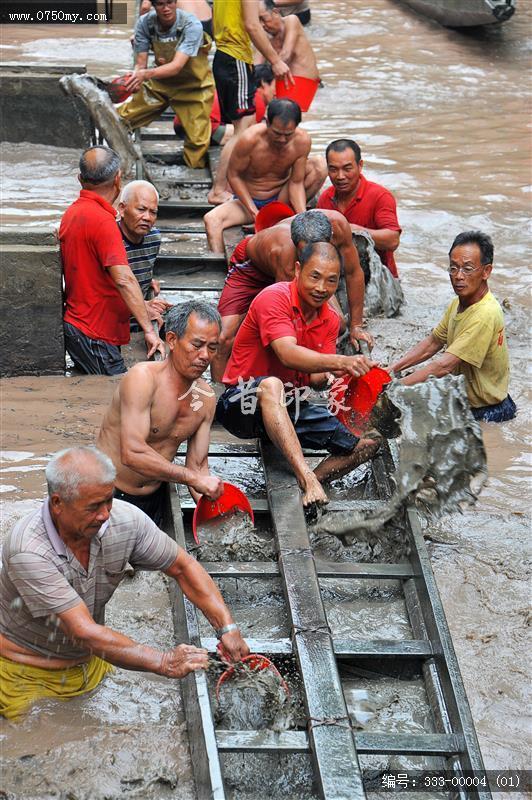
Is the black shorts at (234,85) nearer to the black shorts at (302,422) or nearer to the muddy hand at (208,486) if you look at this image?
the black shorts at (302,422)

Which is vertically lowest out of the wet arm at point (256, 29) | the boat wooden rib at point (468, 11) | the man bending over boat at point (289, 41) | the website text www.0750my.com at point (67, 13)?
the website text www.0750my.com at point (67, 13)

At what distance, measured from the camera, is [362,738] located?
4145 mm

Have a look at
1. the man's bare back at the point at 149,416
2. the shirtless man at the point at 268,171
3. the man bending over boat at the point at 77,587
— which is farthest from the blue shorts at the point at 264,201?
the man bending over boat at the point at 77,587

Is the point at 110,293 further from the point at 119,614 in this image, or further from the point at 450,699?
the point at 450,699

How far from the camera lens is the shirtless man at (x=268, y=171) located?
7943 millimetres

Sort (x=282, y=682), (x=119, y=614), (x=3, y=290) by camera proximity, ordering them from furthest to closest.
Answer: (x=3, y=290)
(x=119, y=614)
(x=282, y=682)

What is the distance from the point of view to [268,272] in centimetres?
664

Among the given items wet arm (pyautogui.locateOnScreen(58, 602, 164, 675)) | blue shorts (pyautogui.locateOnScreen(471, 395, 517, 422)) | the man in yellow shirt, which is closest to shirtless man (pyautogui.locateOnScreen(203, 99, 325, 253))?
the man in yellow shirt

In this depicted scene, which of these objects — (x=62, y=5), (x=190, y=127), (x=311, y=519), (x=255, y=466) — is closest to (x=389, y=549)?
(x=311, y=519)

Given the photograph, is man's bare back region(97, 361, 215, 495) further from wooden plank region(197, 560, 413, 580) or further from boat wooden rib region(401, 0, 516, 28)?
boat wooden rib region(401, 0, 516, 28)

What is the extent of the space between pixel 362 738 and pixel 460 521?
76.9 inches

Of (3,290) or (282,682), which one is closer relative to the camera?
(282,682)

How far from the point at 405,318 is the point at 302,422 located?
2980 millimetres

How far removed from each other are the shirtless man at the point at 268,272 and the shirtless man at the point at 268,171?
56.6 inches
